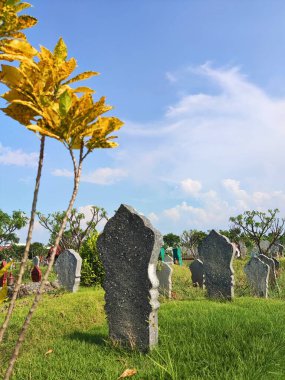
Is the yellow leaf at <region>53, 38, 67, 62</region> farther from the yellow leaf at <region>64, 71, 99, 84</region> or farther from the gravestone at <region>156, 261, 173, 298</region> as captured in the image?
the gravestone at <region>156, 261, 173, 298</region>

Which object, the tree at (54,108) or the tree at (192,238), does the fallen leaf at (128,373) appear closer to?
the tree at (54,108)

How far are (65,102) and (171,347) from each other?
→ 4092mm

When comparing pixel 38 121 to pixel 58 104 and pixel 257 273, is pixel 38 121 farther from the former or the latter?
pixel 257 273

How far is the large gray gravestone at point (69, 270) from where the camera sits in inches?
467

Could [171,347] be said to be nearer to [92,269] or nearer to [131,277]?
[131,277]

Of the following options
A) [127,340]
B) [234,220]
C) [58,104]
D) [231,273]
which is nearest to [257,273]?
[231,273]

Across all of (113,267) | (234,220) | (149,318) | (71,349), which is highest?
(234,220)

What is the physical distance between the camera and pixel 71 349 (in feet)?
19.6

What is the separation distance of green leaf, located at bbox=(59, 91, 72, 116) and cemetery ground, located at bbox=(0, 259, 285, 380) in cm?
313

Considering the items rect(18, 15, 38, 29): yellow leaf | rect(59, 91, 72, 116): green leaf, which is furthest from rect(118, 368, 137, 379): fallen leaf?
rect(18, 15, 38, 29): yellow leaf

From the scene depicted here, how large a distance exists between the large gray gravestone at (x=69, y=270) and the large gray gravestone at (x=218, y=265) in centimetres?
366

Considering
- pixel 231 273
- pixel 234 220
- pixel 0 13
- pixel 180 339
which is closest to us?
pixel 0 13

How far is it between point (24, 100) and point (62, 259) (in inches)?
406

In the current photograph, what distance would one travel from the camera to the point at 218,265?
1036 centimetres
